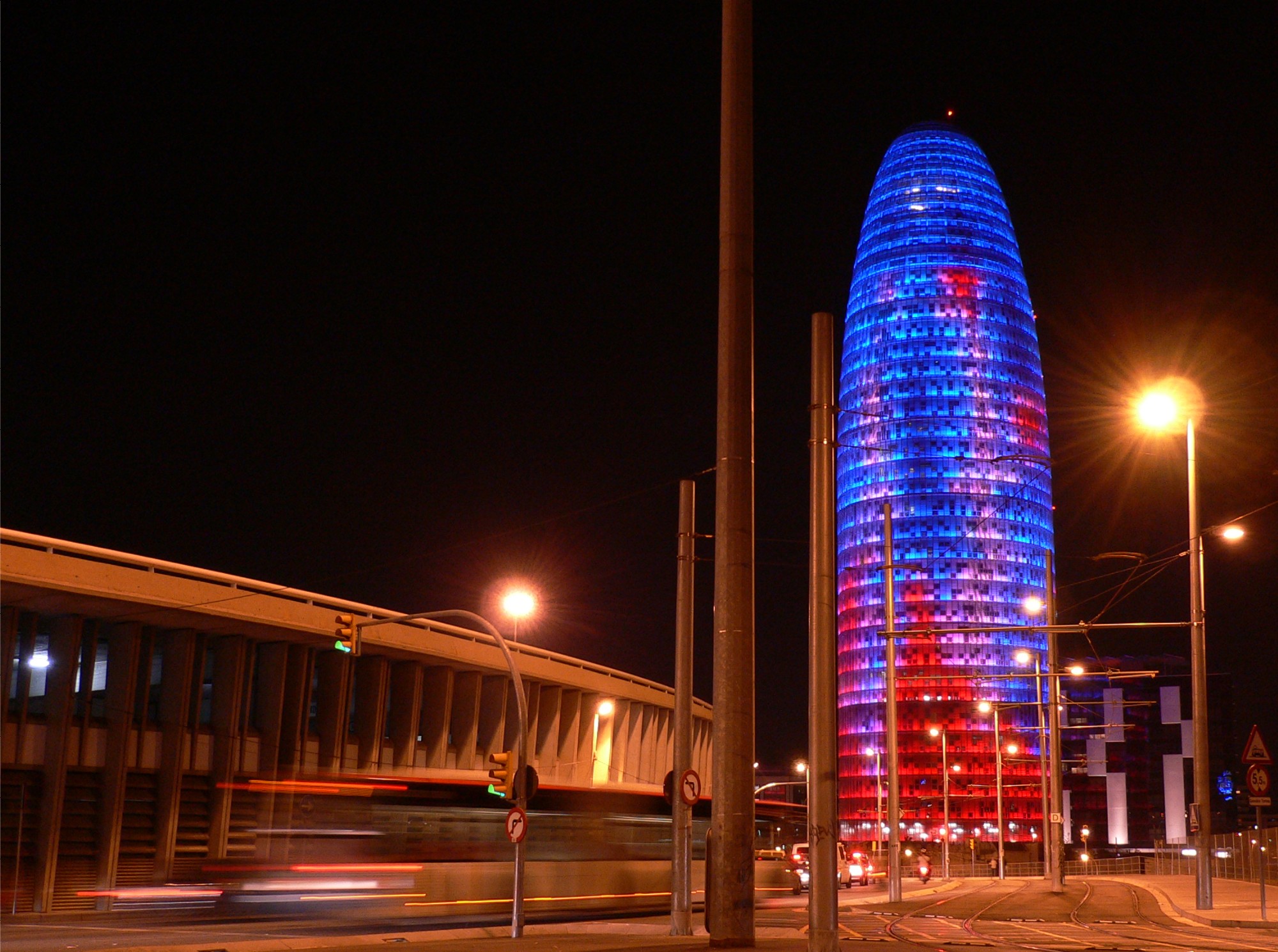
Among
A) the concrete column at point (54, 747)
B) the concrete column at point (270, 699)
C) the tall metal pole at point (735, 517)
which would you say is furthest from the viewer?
the concrete column at point (270, 699)

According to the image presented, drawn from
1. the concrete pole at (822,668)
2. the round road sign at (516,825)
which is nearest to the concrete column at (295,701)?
the round road sign at (516,825)

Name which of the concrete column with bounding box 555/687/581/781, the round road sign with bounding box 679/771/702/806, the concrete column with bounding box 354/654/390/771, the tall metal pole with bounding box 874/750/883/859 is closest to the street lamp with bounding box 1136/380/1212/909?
the round road sign with bounding box 679/771/702/806

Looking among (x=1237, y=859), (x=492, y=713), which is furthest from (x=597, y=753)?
(x=1237, y=859)

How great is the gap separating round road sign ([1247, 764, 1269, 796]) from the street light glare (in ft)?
22.3

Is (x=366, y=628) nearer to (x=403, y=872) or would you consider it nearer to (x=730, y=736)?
(x=403, y=872)

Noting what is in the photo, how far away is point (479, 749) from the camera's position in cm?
6525

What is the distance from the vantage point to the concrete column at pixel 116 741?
42.6m

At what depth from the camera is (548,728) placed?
6888 centimetres

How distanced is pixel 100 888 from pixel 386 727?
27246 millimetres

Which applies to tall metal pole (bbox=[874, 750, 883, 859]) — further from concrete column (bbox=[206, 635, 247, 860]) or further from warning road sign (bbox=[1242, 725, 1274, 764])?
warning road sign (bbox=[1242, 725, 1274, 764])

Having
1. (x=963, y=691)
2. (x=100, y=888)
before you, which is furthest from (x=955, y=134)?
(x=100, y=888)

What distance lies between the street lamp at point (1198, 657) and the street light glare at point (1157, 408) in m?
3.38

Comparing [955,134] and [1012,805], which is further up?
[955,134]

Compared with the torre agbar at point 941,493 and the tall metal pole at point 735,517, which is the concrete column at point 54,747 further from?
the torre agbar at point 941,493
